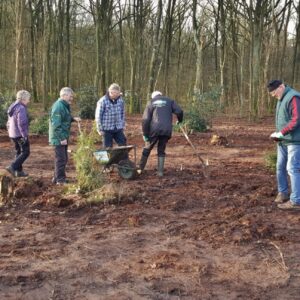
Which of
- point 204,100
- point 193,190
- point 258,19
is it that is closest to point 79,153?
point 193,190

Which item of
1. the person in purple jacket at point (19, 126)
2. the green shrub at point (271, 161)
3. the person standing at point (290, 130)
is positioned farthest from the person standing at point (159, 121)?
the person standing at point (290, 130)

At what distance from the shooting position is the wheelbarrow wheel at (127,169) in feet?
30.2

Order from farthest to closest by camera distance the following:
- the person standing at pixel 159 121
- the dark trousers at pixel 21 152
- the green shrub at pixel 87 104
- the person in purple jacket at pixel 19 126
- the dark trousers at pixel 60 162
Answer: the green shrub at pixel 87 104 → the person standing at pixel 159 121 → the dark trousers at pixel 21 152 → the person in purple jacket at pixel 19 126 → the dark trousers at pixel 60 162

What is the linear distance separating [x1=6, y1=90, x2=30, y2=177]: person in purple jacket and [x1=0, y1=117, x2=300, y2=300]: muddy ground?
0.48 meters

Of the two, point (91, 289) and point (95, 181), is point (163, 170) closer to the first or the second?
point (95, 181)

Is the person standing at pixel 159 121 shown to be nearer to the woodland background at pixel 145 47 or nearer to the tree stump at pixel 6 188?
the tree stump at pixel 6 188

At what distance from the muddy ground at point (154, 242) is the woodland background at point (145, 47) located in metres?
9.71

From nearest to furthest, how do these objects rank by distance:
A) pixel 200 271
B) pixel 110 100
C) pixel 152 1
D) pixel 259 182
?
1. pixel 200 271
2. pixel 259 182
3. pixel 110 100
4. pixel 152 1

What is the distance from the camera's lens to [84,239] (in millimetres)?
5980

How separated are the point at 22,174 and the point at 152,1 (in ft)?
72.9

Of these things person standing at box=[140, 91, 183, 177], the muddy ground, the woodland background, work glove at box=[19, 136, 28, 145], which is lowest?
the muddy ground

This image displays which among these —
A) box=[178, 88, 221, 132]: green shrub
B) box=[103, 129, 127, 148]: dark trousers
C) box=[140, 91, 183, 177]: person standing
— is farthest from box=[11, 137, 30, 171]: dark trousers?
box=[178, 88, 221, 132]: green shrub

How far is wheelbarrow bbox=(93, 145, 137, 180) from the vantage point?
8684mm

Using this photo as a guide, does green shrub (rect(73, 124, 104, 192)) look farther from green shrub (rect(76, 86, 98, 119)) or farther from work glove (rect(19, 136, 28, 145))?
green shrub (rect(76, 86, 98, 119))
